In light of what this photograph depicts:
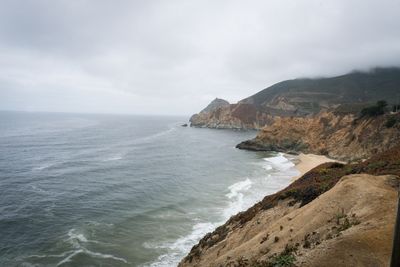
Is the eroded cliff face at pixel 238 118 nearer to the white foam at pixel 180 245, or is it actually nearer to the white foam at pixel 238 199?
the white foam at pixel 238 199

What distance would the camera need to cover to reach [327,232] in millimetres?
12305

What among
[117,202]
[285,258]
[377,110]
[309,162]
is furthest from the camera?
[377,110]

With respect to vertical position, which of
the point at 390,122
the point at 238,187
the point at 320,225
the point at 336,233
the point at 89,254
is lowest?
the point at 89,254

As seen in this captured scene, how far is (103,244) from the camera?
26.7 metres

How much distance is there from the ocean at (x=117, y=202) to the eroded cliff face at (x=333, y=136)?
1429cm

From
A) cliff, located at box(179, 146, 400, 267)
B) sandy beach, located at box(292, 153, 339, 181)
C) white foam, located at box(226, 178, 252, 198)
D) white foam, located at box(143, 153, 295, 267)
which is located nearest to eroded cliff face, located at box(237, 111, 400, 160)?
sandy beach, located at box(292, 153, 339, 181)

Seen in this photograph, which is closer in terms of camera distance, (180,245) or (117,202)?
(180,245)

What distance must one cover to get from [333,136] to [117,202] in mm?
61779

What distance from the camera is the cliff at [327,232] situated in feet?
34.1

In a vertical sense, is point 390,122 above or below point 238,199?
above

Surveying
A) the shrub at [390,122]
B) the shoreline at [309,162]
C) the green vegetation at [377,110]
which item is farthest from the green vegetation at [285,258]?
the green vegetation at [377,110]

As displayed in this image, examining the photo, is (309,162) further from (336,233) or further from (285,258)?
(285,258)

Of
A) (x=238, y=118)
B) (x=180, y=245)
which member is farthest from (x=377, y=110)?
(x=238, y=118)

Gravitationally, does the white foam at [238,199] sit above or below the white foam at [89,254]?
above
